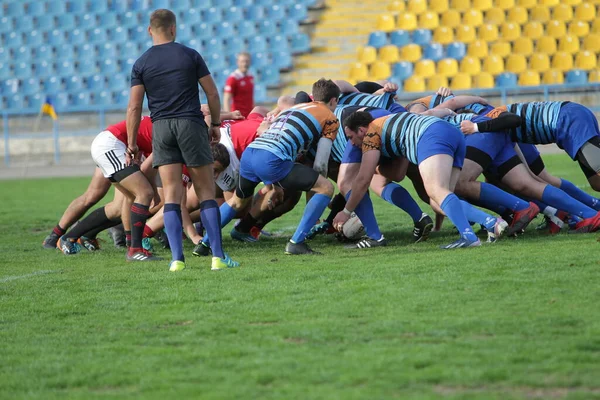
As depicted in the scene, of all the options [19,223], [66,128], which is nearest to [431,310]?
[19,223]

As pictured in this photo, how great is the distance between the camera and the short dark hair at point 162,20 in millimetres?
7012

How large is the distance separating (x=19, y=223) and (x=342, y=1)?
1433cm

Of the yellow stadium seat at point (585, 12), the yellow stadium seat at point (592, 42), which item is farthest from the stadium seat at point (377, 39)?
the yellow stadium seat at point (592, 42)

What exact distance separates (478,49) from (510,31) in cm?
86

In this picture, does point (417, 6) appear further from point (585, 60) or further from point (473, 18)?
point (585, 60)

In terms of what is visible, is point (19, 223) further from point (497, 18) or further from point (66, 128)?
point (497, 18)

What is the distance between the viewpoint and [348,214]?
8430 millimetres

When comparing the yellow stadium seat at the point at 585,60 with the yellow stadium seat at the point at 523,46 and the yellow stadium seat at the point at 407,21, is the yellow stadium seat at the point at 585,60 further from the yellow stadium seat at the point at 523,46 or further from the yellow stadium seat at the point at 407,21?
the yellow stadium seat at the point at 407,21

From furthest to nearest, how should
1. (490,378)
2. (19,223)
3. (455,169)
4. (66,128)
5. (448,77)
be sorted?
(66,128)
(448,77)
(19,223)
(455,169)
(490,378)

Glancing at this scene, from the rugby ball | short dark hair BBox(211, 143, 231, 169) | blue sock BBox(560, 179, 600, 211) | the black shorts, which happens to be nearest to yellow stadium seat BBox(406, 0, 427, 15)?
blue sock BBox(560, 179, 600, 211)

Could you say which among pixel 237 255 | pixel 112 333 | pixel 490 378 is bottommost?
pixel 237 255

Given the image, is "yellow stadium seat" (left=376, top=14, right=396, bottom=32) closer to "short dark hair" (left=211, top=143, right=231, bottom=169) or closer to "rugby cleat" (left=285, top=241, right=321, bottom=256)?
"short dark hair" (left=211, top=143, right=231, bottom=169)

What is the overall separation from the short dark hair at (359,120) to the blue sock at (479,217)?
109cm

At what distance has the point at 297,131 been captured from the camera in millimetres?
7797
